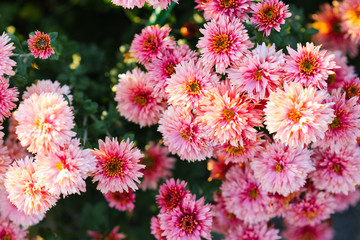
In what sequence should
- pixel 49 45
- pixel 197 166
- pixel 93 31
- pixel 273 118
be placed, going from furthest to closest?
pixel 93 31 < pixel 197 166 < pixel 49 45 < pixel 273 118

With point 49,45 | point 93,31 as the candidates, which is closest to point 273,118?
point 49,45

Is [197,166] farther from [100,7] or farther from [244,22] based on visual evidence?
[100,7]

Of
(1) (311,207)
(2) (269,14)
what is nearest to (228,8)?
(2) (269,14)

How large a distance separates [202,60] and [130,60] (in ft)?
1.22

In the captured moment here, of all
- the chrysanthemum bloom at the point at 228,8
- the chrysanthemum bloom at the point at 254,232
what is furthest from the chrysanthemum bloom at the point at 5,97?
the chrysanthemum bloom at the point at 254,232

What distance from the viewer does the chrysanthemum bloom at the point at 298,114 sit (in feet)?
2.73

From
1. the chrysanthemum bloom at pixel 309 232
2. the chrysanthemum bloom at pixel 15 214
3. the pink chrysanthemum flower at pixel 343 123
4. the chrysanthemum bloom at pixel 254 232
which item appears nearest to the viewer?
the pink chrysanthemum flower at pixel 343 123

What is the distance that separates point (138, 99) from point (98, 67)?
57 centimetres

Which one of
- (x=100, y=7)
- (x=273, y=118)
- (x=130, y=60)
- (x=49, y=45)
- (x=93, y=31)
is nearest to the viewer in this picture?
(x=273, y=118)

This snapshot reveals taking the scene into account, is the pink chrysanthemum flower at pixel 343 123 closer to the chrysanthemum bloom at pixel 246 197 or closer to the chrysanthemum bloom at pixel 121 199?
the chrysanthemum bloom at pixel 246 197

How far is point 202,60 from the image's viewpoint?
0.93m

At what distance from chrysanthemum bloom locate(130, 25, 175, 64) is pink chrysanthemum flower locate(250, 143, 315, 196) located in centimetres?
44

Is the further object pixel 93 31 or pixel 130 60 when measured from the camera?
pixel 93 31

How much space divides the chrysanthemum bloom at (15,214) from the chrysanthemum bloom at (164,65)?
551 mm
